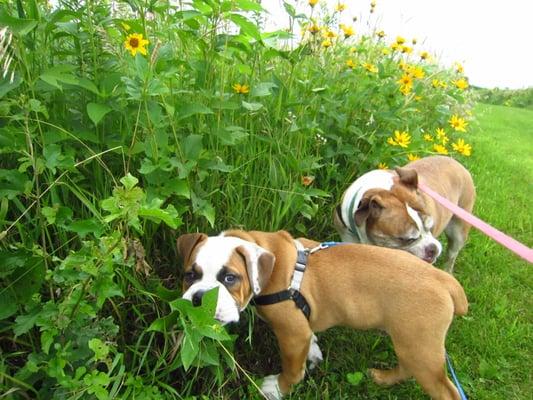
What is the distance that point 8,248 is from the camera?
2.22 meters

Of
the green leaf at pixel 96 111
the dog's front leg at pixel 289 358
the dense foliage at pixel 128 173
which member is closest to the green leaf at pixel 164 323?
the dense foliage at pixel 128 173

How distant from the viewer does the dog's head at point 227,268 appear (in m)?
2.39

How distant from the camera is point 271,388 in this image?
8.93ft

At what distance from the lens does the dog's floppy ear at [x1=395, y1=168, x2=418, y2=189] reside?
3525 mm

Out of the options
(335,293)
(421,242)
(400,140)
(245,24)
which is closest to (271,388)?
(335,293)


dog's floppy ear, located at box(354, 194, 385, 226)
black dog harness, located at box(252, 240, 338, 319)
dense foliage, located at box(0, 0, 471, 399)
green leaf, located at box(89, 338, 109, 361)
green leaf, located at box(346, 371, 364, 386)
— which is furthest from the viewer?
dog's floppy ear, located at box(354, 194, 385, 226)

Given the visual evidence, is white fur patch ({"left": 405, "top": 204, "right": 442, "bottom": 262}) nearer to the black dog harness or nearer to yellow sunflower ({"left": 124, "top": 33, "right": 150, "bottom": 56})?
the black dog harness

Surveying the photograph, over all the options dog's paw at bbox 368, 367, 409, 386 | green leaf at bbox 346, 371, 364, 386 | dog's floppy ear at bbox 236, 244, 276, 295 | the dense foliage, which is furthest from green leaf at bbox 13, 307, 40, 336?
dog's paw at bbox 368, 367, 409, 386

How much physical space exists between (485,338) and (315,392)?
1341 millimetres

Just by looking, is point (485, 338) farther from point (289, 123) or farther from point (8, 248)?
point (8, 248)

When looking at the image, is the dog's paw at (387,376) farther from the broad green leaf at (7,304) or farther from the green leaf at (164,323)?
the broad green leaf at (7,304)

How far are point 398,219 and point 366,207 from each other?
0.24 m

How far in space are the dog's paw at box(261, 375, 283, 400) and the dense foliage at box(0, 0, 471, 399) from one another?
0.34 metres

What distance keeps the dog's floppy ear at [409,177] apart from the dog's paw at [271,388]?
5.60 feet
